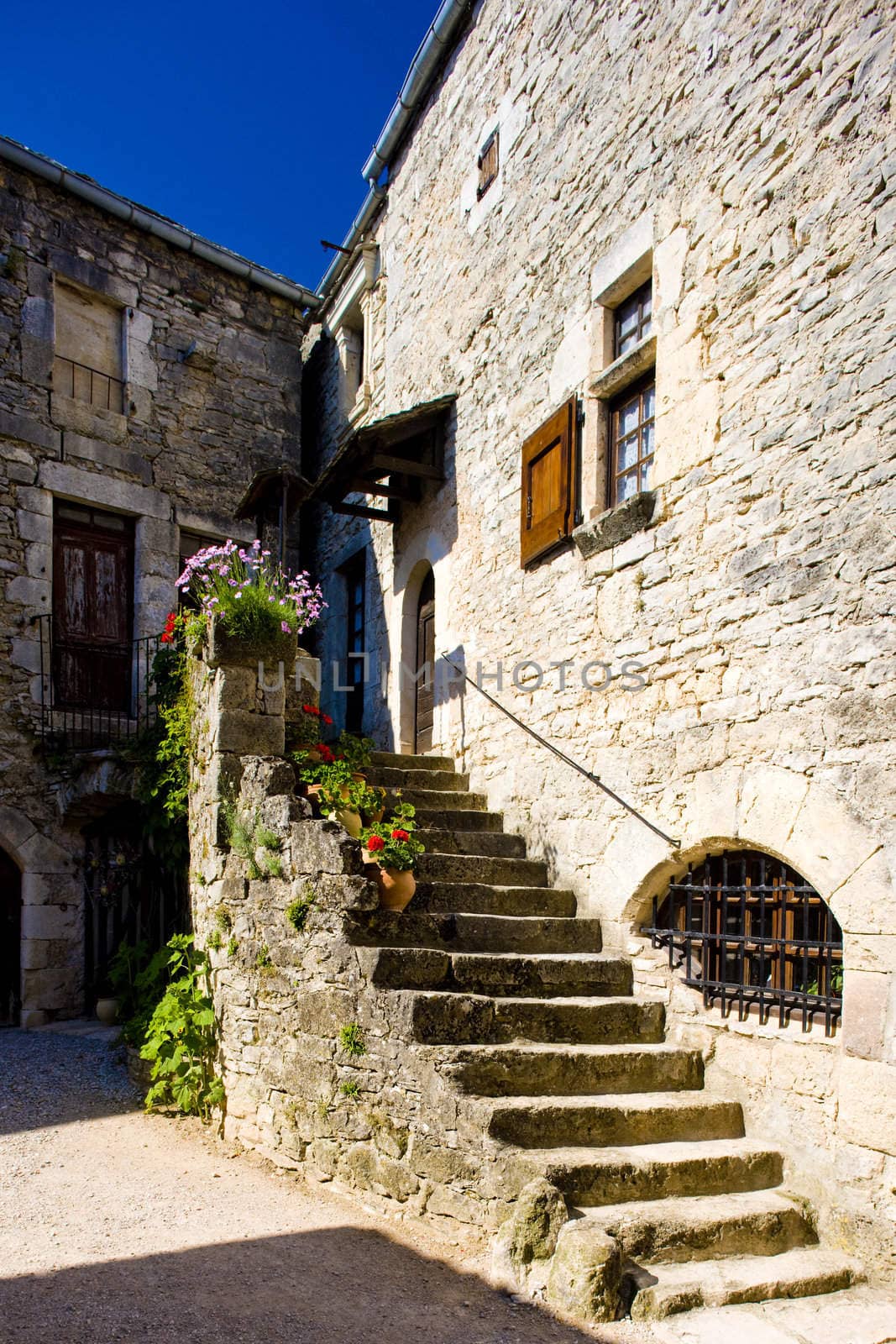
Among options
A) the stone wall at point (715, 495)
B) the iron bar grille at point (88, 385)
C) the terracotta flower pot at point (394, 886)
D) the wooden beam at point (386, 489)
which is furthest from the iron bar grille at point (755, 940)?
the iron bar grille at point (88, 385)

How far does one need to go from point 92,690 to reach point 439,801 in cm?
416

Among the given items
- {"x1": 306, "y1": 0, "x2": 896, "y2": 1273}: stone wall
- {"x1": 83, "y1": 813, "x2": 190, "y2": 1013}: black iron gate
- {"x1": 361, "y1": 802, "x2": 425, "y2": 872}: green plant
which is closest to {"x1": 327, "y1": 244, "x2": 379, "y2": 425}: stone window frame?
{"x1": 306, "y1": 0, "x2": 896, "y2": 1273}: stone wall

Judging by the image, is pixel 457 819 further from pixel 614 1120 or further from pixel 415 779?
pixel 614 1120

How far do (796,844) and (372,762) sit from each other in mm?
3183

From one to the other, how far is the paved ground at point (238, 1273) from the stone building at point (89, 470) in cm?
354

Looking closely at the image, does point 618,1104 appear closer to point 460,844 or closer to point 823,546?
point 460,844

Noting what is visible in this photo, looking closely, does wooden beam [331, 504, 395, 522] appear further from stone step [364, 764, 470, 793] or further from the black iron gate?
the black iron gate

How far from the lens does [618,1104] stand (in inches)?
145

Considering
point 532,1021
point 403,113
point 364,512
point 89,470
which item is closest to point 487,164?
point 403,113

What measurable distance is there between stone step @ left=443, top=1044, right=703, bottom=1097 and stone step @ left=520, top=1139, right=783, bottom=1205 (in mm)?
292

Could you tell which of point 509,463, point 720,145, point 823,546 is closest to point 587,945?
point 823,546

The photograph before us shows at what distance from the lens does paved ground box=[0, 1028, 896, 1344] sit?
282 centimetres

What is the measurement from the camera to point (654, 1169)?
3.38m

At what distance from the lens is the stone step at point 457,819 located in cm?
565
